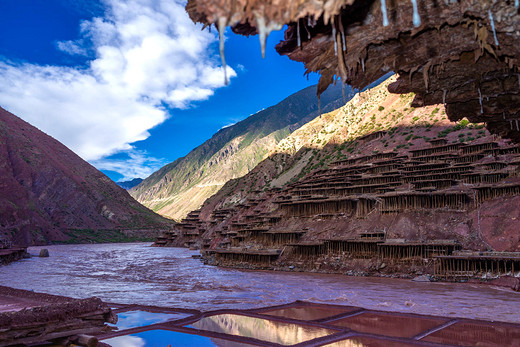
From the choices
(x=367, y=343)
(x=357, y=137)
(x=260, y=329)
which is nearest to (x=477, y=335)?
(x=367, y=343)

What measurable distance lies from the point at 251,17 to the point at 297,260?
28541mm

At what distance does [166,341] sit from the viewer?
33.5ft

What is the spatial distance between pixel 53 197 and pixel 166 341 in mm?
115373

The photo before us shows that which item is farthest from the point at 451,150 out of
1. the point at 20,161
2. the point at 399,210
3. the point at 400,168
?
the point at 20,161

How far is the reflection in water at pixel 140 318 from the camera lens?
40.4ft

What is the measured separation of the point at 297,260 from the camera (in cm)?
3138

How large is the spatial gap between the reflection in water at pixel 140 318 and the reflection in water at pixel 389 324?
574cm

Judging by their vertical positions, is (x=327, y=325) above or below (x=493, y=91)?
below

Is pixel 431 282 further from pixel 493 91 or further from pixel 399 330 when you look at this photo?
pixel 493 91

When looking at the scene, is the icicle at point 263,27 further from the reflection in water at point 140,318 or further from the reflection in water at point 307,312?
the reflection in water at point 307,312

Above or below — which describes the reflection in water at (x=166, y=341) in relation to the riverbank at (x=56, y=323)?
below

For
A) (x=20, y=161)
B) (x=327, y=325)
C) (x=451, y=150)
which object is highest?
(x=20, y=161)

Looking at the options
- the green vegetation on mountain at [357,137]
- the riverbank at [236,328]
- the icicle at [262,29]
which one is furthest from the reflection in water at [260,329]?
the green vegetation on mountain at [357,137]

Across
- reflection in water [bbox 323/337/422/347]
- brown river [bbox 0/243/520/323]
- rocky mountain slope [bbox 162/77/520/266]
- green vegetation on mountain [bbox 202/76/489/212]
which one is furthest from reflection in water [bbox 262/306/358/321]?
green vegetation on mountain [bbox 202/76/489/212]
